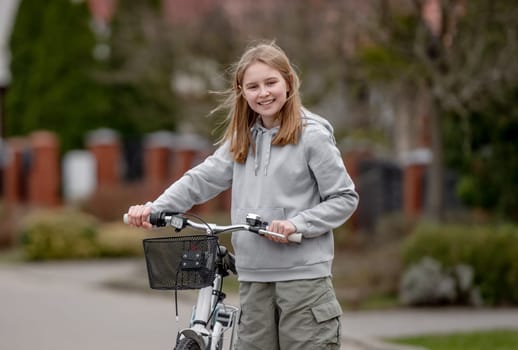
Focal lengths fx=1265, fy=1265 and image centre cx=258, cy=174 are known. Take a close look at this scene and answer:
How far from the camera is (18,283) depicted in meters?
15.2

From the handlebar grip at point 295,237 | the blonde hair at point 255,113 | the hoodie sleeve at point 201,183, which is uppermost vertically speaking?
the blonde hair at point 255,113

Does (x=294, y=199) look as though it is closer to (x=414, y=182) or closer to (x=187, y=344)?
(x=187, y=344)

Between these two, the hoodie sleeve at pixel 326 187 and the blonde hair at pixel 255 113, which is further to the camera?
the blonde hair at pixel 255 113

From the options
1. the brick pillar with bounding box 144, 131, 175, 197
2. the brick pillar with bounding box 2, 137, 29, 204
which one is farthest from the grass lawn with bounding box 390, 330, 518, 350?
the brick pillar with bounding box 2, 137, 29, 204

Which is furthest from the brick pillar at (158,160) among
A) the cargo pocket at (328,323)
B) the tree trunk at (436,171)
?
the cargo pocket at (328,323)

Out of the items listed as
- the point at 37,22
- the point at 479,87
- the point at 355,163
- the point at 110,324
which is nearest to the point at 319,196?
the point at 110,324

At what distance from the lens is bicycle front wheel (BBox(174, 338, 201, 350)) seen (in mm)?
5000

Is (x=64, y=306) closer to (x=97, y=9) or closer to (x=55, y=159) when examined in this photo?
(x=55, y=159)

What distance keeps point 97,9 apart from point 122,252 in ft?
65.0

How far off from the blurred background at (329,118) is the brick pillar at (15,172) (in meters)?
0.03

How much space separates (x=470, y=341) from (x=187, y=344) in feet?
16.1

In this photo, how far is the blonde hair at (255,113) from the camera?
5219 mm

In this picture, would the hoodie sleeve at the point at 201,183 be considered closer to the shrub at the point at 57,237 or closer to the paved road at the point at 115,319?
the paved road at the point at 115,319

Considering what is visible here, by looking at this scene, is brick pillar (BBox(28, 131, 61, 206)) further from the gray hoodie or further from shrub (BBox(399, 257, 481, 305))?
the gray hoodie
